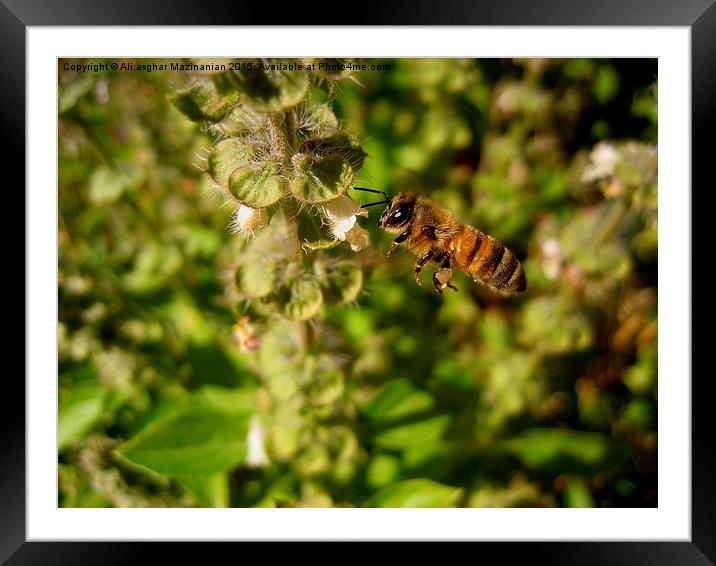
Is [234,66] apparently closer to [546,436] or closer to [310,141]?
[310,141]

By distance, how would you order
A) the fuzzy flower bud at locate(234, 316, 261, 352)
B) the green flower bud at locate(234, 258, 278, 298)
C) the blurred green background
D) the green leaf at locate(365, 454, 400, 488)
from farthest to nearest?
the green leaf at locate(365, 454, 400, 488), the blurred green background, the fuzzy flower bud at locate(234, 316, 261, 352), the green flower bud at locate(234, 258, 278, 298)

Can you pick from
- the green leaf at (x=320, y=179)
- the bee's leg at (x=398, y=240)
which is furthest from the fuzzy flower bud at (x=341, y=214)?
the bee's leg at (x=398, y=240)

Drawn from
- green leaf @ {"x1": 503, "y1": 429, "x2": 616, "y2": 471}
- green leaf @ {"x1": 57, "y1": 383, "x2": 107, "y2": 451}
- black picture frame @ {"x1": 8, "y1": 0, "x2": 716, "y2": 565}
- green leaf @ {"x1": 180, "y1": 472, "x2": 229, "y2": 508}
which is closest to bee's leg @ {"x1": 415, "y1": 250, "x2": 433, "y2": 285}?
black picture frame @ {"x1": 8, "y1": 0, "x2": 716, "y2": 565}

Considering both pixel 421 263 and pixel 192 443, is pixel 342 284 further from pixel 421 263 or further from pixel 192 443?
pixel 192 443

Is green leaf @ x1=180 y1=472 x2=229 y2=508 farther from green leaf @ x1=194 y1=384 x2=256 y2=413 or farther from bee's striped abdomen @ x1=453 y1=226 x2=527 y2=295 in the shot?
bee's striped abdomen @ x1=453 y1=226 x2=527 y2=295

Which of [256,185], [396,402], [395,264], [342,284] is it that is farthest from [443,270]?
[396,402]

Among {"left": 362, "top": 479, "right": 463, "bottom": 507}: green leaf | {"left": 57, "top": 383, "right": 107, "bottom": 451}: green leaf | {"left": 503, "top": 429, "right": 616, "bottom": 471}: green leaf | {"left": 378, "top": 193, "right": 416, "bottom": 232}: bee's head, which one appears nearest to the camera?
{"left": 378, "top": 193, "right": 416, "bottom": 232}: bee's head
